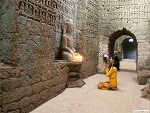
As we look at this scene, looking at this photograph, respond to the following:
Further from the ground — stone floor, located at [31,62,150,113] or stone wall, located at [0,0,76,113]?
stone wall, located at [0,0,76,113]

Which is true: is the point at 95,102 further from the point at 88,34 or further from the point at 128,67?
the point at 128,67

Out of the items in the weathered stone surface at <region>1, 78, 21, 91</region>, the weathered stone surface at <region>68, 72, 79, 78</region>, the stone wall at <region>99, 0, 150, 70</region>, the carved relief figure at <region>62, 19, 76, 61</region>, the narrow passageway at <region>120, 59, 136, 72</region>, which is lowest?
the narrow passageway at <region>120, 59, 136, 72</region>

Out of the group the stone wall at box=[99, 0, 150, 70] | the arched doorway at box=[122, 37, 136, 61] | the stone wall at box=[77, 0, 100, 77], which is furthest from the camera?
the arched doorway at box=[122, 37, 136, 61]

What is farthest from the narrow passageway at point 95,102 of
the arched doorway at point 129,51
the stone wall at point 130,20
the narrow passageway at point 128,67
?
the arched doorway at point 129,51

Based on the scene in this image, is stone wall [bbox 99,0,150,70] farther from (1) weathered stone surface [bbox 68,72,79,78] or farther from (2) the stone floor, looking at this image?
(1) weathered stone surface [bbox 68,72,79,78]

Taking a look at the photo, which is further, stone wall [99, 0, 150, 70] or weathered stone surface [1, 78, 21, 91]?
stone wall [99, 0, 150, 70]

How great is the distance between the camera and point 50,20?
4297mm

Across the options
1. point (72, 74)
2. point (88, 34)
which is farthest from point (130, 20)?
point (72, 74)

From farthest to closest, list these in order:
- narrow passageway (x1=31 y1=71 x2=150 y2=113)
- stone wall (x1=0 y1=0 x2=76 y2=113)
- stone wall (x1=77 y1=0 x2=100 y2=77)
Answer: stone wall (x1=77 y1=0 x2=100 y2=77) → narrow passageway (x1=31 y1=71 x2=150 y2=113) → stone wall (x1=0 y1=0 x2=76 y2=113)

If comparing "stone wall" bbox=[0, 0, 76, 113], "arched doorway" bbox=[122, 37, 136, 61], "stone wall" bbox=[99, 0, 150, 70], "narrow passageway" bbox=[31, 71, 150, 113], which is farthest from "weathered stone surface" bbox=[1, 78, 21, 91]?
"arched doorway" bbox=[122, 37, 136, 61]

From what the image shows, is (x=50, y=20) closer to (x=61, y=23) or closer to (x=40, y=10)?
(x=40, y=10)

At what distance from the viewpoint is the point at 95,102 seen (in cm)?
437

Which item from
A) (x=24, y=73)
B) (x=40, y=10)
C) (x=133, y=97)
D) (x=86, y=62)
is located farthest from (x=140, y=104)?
(x=86, y=62)

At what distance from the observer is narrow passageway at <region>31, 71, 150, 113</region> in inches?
150
